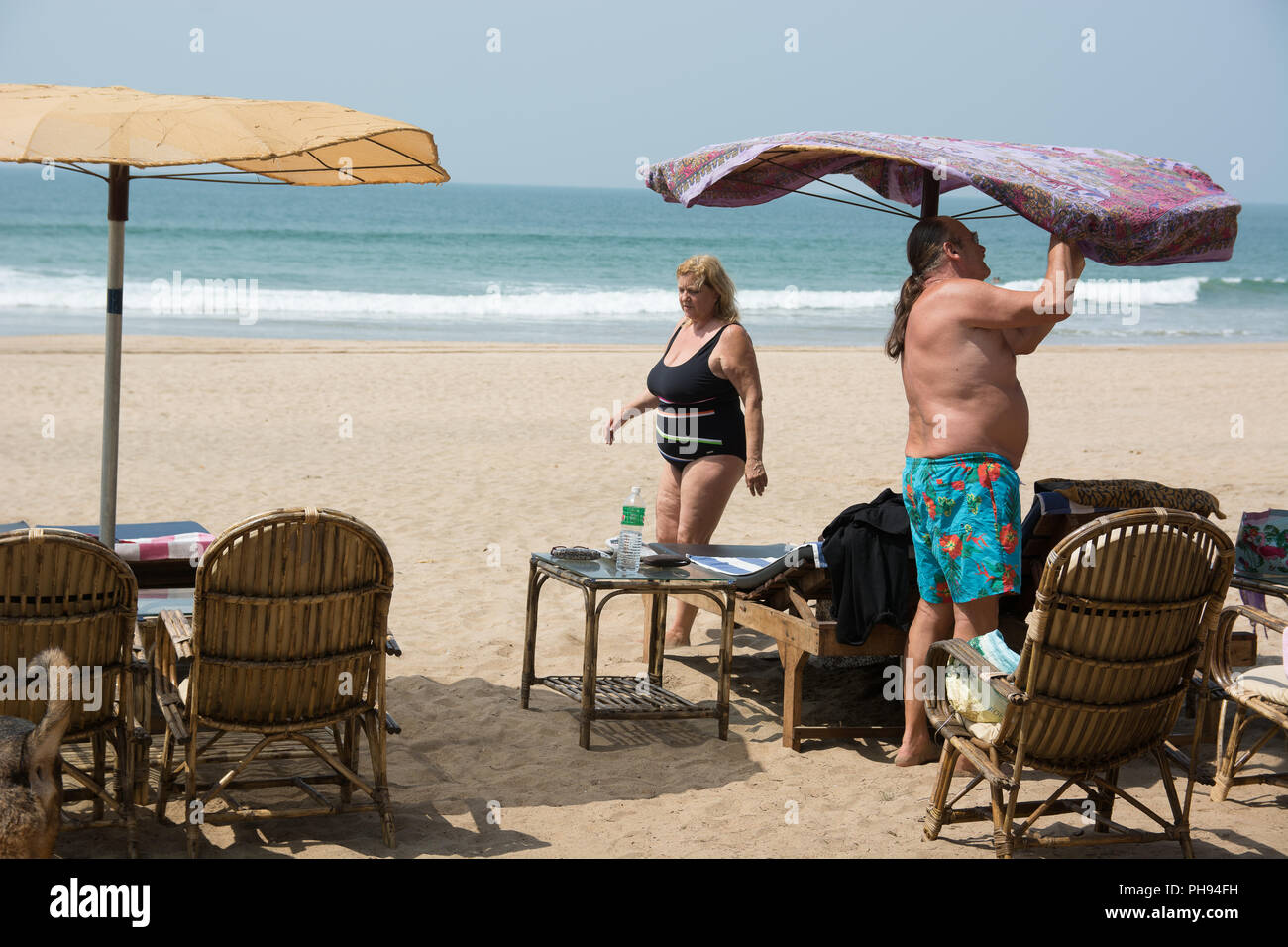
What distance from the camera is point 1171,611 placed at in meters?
3.65

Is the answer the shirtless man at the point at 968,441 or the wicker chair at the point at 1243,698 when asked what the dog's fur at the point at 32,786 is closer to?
the shirtless man at the point at 968,441

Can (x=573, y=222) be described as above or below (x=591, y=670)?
above

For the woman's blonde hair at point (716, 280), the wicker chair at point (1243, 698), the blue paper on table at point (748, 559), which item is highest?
the woman's blonde hair at point (716, 280)

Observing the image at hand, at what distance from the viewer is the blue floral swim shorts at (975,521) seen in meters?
4.34

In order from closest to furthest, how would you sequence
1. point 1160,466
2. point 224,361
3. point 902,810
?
point 902,810 → point 1160,466 → point 224,361

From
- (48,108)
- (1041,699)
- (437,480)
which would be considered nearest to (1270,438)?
(437,480)

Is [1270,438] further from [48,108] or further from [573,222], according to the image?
[573,222]

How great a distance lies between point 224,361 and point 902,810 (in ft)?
45.1

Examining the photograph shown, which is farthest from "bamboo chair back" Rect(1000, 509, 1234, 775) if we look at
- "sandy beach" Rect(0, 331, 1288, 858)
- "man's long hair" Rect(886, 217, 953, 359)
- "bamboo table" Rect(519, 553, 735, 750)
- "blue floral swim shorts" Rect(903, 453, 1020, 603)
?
"bamboo table" Rect(519, 553, 735, 750)

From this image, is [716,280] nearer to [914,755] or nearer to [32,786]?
[914,755]

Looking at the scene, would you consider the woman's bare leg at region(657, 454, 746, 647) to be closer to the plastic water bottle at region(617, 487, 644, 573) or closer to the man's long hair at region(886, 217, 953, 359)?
the plastic water bottle at region(617, 487, 644, 573)

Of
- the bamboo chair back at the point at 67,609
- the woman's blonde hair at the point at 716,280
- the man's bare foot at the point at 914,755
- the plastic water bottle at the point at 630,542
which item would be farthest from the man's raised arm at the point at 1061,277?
the bamboo chair back at the point at 67,609

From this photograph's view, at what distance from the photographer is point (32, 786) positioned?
2.89 metres

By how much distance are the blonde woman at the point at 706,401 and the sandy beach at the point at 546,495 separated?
840mm
